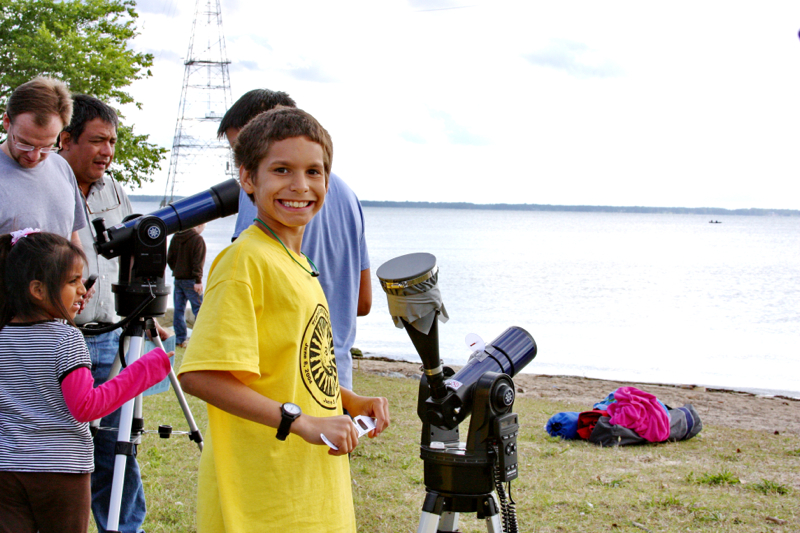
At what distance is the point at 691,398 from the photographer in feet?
29.1

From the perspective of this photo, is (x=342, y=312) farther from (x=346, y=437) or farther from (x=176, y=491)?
(x=176, y=491)

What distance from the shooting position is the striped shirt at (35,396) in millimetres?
2080

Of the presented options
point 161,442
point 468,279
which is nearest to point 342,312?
point 161,442

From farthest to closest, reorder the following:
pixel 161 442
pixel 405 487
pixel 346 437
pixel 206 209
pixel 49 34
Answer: pixel 49 34, pixel 161 442, pixel 405 487, pixel 206 209, pixel 346 437

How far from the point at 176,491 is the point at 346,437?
306 cm

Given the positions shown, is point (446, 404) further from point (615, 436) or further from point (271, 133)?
point (615, 436)

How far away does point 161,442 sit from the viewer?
5.06m

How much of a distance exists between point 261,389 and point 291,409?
15 centimetres

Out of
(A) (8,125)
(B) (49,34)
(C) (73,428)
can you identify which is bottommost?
(C) (73,428)

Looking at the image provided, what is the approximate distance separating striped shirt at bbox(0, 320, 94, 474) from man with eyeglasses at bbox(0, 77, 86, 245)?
642 mm

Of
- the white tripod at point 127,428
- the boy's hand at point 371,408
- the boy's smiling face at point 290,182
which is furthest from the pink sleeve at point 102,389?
the boy's smiling face at point 290,182

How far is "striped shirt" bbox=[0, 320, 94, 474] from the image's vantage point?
6.82 ft

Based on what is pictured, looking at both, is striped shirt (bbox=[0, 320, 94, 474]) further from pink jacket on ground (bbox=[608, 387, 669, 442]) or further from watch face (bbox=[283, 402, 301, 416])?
pink jacket on ground (bbox=[608, 387, 669, 442])

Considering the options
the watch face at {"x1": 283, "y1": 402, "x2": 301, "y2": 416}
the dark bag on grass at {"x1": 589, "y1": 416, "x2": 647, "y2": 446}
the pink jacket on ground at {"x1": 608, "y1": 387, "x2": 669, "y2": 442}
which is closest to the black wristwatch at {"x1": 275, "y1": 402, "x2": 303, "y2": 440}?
the watch face at {"x1": 283, "y1": 402, "x2": 301, "y2": 416}
